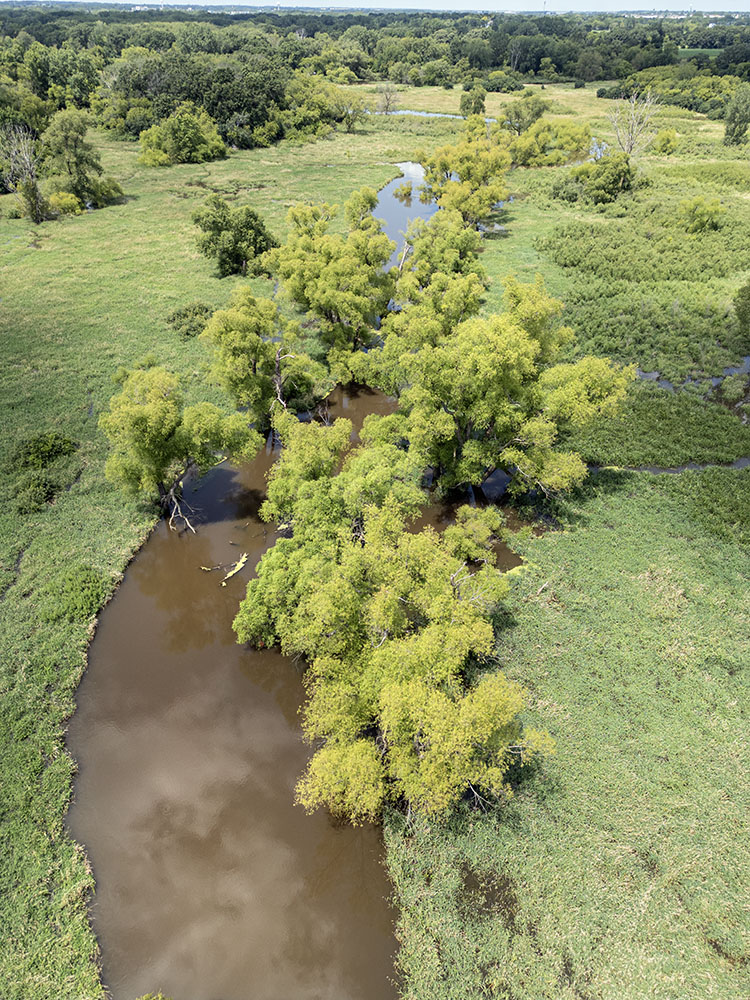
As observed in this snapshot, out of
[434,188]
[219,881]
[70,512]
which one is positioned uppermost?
[434,188]

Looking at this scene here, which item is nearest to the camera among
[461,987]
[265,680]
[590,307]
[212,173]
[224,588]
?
[461,987]

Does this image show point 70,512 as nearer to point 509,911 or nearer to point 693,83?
point 509,911

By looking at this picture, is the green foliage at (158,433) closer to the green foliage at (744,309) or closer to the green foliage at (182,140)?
the green foliage at (744,309)

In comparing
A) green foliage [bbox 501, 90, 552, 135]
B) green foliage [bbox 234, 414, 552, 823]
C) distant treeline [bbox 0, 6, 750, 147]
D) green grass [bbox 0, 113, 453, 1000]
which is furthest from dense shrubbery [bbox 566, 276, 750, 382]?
distant treeline [bbox 0, 6, 750, 147]

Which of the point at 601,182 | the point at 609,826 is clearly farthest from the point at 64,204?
the point at 609,826

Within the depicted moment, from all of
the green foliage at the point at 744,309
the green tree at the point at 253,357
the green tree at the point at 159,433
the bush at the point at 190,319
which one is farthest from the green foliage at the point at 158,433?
the green foliage at the point at 744,309

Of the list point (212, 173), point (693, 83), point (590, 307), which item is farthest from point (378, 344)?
point (693, 83)

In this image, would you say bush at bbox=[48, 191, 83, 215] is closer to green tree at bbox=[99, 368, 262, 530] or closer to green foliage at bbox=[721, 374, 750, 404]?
green tree at bbox=[99, 368, 262, 530]

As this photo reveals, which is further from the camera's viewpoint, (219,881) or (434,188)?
(434,188)
